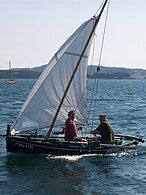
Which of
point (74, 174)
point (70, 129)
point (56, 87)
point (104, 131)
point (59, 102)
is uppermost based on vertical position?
point (56, 87)

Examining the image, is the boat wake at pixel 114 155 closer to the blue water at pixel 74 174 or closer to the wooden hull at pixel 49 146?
the blue water at pixel 74 174

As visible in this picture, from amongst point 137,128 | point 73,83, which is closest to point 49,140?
point 73,83

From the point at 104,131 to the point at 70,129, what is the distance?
2.15m

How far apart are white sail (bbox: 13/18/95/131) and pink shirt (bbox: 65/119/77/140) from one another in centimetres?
101

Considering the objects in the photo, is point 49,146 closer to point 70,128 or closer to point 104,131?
point 70,128

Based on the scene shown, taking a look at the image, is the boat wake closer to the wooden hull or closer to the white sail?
the wooden hull

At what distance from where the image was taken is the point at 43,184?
76.4 ft

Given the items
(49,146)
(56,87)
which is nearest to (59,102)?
(56,87)

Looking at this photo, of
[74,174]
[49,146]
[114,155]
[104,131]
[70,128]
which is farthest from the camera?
[114,155]

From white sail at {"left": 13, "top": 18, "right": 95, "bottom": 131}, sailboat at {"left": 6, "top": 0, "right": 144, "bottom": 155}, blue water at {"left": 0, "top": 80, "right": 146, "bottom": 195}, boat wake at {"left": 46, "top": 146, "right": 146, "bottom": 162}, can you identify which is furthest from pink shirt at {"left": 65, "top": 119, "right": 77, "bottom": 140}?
blue water at {"left": 0, "top": 80, "right": 146, "bottom": 195}

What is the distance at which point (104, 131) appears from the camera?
29750mm

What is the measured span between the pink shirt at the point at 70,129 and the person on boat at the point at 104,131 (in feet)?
3.92

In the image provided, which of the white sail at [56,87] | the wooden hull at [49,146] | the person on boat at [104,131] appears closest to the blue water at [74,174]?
the wooden hull at [49,146]

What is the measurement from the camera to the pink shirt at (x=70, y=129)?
2891 cm
